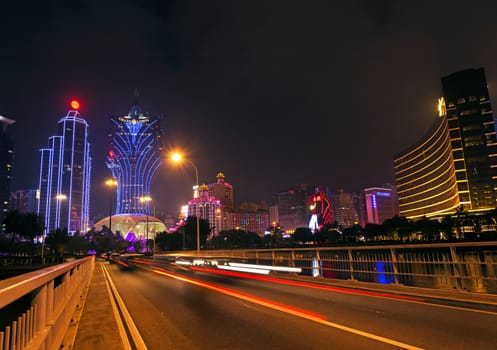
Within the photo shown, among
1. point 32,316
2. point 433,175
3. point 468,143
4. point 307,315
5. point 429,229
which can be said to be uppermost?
point 468,143

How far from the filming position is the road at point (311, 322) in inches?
248

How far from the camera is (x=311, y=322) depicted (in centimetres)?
788

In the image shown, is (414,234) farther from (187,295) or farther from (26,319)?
(26,319)

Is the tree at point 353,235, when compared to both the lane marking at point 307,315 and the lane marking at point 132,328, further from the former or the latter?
the lane marking at point 132,328

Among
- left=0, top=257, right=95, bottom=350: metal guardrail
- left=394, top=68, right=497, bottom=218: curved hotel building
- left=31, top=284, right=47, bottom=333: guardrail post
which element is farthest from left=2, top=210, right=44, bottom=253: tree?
left=394, top=68, right=497, bottom=218: curved hotel building

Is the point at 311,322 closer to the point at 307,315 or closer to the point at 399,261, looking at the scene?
the point at 307,315

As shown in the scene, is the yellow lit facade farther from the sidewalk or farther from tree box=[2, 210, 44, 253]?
the sidewalk

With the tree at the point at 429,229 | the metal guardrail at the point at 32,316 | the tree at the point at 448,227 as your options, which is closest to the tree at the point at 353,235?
the tree at the point at 429,229

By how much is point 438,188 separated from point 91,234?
178031 mm

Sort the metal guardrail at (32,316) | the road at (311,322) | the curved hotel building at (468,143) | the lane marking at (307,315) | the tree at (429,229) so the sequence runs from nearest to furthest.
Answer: the metal guardrail at (32,316), the lane marking at (307,315), the road at (311,322), the tree at (429,229), the curved hotel building at (468,143)

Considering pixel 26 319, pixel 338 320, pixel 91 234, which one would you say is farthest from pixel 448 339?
pixel 91 234

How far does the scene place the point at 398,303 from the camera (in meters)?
10.0

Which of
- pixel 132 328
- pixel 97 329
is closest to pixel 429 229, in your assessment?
pixel 132 328

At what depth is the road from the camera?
6301mm
